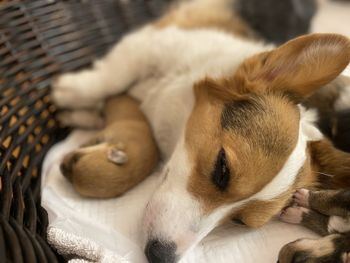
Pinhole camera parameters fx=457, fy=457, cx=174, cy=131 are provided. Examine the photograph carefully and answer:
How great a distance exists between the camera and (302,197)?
1.36 meters

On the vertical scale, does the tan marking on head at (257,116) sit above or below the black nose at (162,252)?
above

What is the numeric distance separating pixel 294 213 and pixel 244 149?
11.9 inches

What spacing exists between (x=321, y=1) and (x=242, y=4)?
831 mm

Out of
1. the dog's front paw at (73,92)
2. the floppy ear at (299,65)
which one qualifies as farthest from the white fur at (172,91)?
the floppy ear at (299,65)

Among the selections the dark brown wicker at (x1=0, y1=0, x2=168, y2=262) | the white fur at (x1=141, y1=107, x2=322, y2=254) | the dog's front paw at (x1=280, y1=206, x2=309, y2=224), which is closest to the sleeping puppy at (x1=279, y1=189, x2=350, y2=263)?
the dog's front paw at (x1=280, y1=206, x2=309, y2=224)

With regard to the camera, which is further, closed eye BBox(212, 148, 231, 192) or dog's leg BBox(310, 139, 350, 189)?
dog's leg BBox(310, 139, 350, 189)

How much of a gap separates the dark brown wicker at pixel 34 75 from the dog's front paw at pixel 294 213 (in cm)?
69

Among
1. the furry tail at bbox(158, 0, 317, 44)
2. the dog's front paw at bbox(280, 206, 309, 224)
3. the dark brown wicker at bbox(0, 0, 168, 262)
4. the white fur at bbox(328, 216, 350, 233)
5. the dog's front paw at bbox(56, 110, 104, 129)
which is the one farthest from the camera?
the furry tail at bbox(158, 0, 317, 44)

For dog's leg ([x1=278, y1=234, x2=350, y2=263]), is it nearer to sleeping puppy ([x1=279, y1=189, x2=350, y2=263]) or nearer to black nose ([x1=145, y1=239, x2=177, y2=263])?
sleeping puppy ([x1=279, y1=189, x2=350, y2=263])

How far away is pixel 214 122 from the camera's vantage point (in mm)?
1314

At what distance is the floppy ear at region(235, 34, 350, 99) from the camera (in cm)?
129

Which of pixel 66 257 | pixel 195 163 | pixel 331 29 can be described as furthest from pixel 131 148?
pixel 331 29

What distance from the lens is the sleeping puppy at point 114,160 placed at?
1.41 meters

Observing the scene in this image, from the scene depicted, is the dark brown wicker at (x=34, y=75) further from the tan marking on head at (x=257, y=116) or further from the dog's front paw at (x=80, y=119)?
the tan marking on head at (x=257, y=116)
